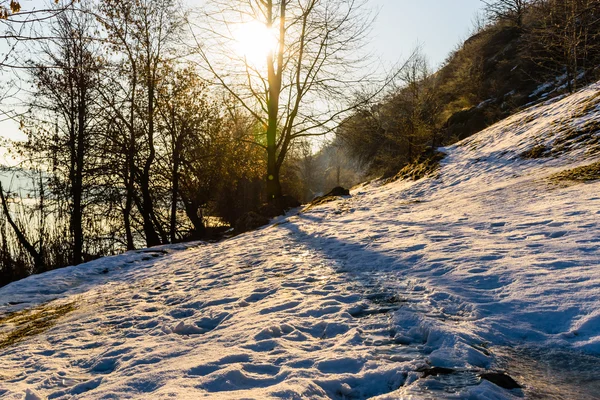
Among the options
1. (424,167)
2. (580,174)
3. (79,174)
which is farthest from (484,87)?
(79,174)

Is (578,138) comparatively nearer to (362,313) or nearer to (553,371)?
(362,313)

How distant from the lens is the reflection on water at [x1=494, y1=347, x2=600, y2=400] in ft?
7.30

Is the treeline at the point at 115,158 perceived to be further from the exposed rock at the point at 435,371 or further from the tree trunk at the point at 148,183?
the exposed rock at the point at 435,371

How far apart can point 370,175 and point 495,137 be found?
20.1 m

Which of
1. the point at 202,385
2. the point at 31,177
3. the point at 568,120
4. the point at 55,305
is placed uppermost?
the point at 31,177

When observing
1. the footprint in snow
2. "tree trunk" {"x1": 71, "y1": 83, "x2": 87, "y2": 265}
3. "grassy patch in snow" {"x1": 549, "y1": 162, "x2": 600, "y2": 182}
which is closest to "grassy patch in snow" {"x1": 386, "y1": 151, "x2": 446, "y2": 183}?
"grassy patch in snow" {"x1": 549, "y1": 162, "x2": 600, "y2": 182}

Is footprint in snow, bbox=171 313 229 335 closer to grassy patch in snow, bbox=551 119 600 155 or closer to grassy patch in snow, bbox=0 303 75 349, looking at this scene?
grassy patch in snow, bbox=0 303 75 349

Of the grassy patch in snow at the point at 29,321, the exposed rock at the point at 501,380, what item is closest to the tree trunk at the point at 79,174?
the grassy patch in snow at the point at 29,321

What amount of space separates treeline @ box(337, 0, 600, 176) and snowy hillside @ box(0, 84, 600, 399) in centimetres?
808

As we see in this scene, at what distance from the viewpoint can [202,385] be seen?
8.70 feet

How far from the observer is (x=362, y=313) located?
12.3 ft

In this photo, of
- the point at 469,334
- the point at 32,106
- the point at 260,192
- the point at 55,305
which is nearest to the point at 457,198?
the point at 469,334

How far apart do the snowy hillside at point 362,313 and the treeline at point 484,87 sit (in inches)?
318

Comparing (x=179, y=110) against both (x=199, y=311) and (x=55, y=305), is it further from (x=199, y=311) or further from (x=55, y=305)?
(x=199, y=311)
